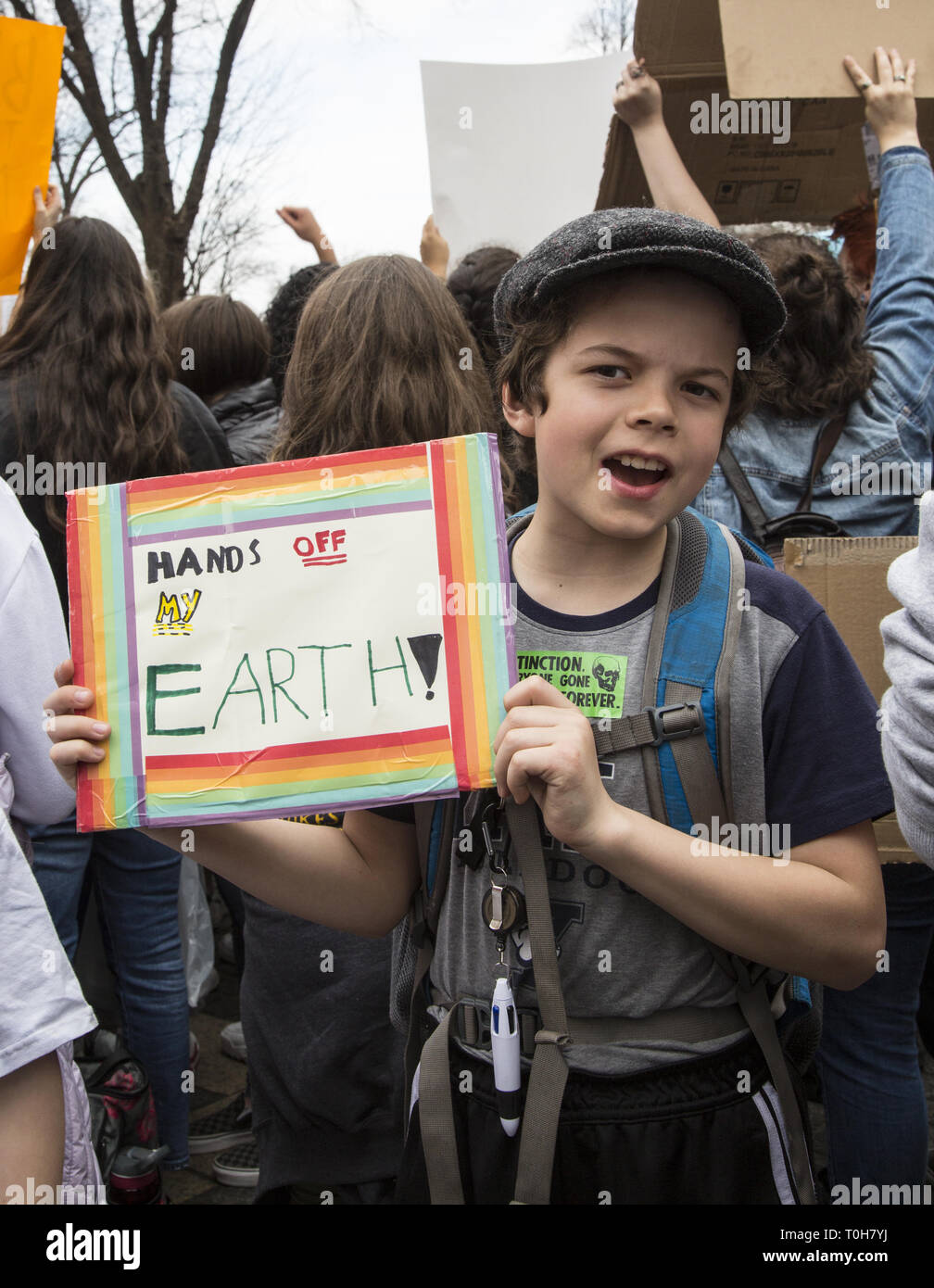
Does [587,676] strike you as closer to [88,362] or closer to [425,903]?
[425,903]

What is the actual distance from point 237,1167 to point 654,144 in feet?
9.75

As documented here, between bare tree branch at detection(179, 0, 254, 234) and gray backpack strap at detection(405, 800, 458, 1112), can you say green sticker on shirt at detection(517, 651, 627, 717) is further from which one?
bare tree branch at detection(179, 0, 254, 234)

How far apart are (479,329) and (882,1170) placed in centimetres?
229

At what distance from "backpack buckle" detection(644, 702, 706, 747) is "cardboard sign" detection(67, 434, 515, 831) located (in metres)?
0.19

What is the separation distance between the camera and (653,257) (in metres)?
1.33

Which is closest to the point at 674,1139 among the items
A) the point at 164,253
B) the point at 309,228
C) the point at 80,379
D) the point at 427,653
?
the point at 427,653

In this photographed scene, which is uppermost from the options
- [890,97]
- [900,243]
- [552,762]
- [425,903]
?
[890,97]

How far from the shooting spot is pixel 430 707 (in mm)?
1288

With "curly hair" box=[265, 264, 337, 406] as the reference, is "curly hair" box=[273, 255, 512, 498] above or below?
below

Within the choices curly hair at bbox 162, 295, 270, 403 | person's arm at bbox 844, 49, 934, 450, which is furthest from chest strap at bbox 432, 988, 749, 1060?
curly hair at bbox 162, 295, 270, 403

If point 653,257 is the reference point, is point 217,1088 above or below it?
below

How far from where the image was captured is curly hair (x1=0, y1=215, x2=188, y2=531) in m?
2.88

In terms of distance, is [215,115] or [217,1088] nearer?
[217,1088]

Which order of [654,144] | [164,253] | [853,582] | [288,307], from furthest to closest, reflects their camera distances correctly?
[164,253] → [288,307] → [654,144] → [853,582]
